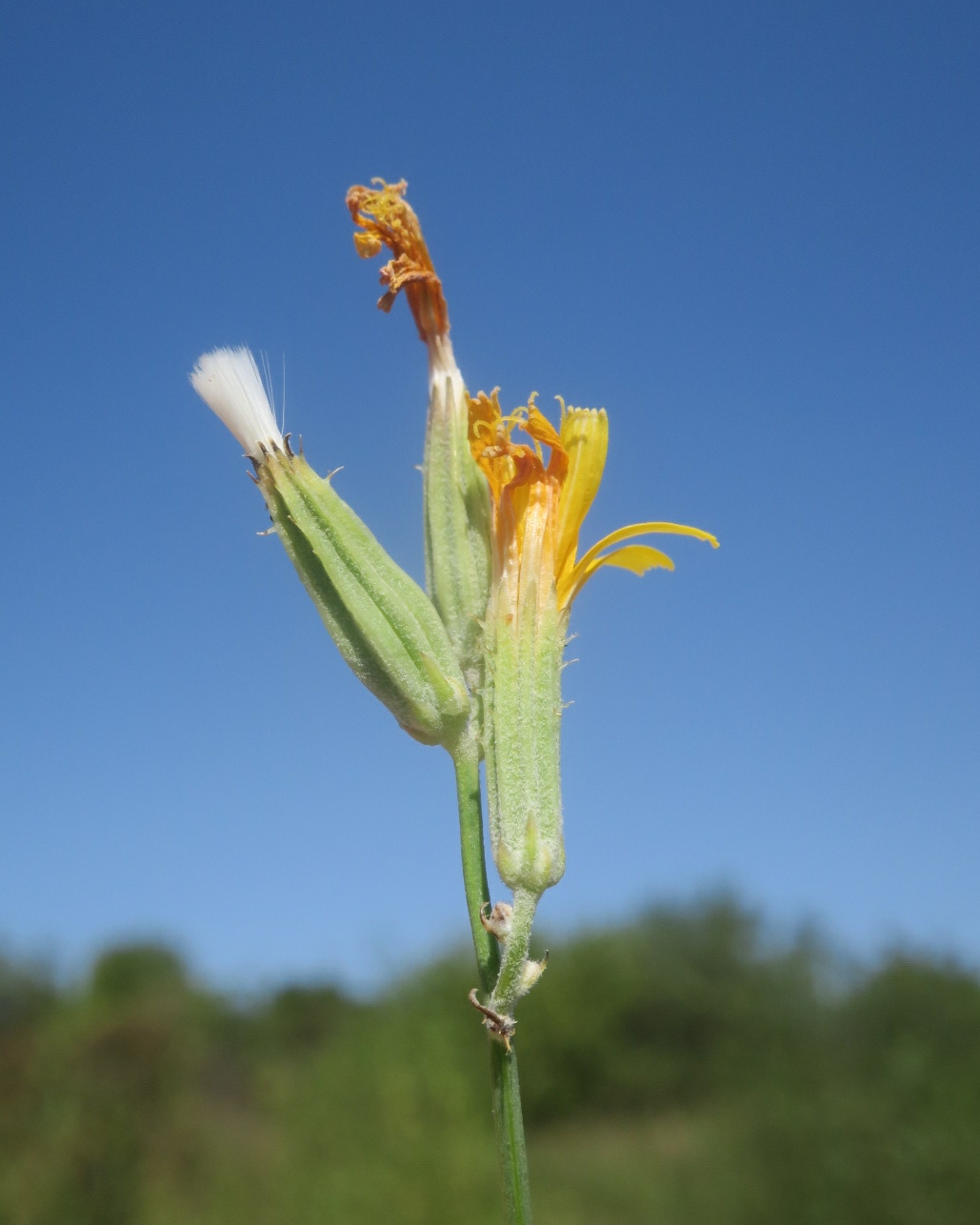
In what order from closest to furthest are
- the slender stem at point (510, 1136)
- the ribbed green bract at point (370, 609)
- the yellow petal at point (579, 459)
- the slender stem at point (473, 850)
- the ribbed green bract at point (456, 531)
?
the slender stem at point (510, 1136)
the slender stem at point (473, 850)
the ribbed green bract at point (370, 609)
the ribbed green bract at point (456, 531)
the yellow petal at point (579, 459)

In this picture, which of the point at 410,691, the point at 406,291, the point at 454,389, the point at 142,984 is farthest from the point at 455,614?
the point at 142,984

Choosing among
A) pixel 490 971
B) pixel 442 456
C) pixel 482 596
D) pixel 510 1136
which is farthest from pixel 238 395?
pixel 510 1136

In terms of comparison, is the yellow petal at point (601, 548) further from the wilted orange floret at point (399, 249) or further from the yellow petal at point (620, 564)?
the wilted orange floret at point (399, 249)

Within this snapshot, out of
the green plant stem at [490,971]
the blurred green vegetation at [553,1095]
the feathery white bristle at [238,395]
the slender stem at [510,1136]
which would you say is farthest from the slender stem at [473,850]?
the blurred green vegetation at [553,1095]

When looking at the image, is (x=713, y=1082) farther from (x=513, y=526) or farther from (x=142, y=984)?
(x=513, y=526)

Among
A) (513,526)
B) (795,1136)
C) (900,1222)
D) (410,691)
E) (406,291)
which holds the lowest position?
(900,1222)
